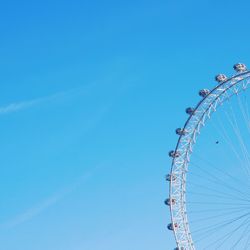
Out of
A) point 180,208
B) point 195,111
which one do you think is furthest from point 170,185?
point 195,111

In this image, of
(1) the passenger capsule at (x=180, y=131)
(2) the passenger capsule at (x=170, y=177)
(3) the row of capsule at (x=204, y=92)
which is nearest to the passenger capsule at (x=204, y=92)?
(3) the row of capsule at (x=204, y=92)

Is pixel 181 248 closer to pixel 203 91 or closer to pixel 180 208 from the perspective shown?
pixel 180 208

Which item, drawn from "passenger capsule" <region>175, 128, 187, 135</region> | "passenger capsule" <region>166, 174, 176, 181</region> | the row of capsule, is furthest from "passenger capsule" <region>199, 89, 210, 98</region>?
"passenger capsule" <region>166, 174, 176, 181</region>

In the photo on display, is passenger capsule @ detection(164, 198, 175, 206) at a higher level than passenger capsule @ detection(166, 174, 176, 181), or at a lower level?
lower

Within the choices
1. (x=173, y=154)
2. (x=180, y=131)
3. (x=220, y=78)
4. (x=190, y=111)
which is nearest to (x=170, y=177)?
(x=173, y=154)

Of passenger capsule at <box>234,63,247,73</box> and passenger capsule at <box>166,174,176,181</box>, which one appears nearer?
passenger capsule at <box>234,63,247,73</box>

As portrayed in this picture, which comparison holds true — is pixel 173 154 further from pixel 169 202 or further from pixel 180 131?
pixel 169 202

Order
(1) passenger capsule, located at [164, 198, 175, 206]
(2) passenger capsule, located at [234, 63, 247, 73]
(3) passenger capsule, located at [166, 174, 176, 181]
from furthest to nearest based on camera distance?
(1) passenger capsule, located at [164, 198, 175, 206] < (3) passenger capsule, located at [166, 174, 176, 181] < (2) passenger capsule, located at [234, 63, 247, 73]

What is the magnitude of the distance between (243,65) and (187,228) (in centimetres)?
1675

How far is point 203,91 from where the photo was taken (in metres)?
63.0

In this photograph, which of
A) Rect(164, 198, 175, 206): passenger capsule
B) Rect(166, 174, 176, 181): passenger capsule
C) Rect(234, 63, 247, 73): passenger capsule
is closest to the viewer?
Rect(234, 63, 247, 73): passenger capsule

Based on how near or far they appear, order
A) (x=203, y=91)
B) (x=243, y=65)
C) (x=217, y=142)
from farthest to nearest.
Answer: (x=203, y=91)
(x=243, y=65)
(x=217, y=142)

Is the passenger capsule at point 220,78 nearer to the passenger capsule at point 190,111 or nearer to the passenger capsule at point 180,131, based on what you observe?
the passenger capsule at point 190,111

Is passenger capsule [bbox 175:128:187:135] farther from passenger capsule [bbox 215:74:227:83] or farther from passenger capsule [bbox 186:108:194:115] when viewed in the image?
passenger capsule [bbox 215:74:227:83]
